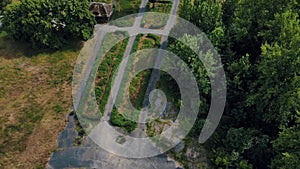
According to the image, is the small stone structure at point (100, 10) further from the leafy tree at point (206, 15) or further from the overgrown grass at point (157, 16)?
the leafy tree at point (206, 15)

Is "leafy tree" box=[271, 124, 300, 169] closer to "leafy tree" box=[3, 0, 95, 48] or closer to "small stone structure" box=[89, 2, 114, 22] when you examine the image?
"leafy tree" box=[3, 0, 95, 48]

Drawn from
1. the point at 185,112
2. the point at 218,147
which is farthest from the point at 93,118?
the point at 218,147

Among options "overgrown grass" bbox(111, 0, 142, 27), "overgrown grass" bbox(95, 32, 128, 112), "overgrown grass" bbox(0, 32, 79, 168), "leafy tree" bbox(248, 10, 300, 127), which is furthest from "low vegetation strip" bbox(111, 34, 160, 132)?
"leafy tree" bbox(248, 10, 300, 127)

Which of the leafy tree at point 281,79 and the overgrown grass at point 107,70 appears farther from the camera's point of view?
the overgrown grass at point 107,70

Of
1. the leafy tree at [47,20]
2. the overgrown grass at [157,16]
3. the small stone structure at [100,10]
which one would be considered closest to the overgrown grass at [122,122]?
the leafy tree at [47,20]

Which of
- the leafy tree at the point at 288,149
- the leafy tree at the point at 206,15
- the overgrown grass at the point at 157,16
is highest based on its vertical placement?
the leafy tree at the point at 206,15
